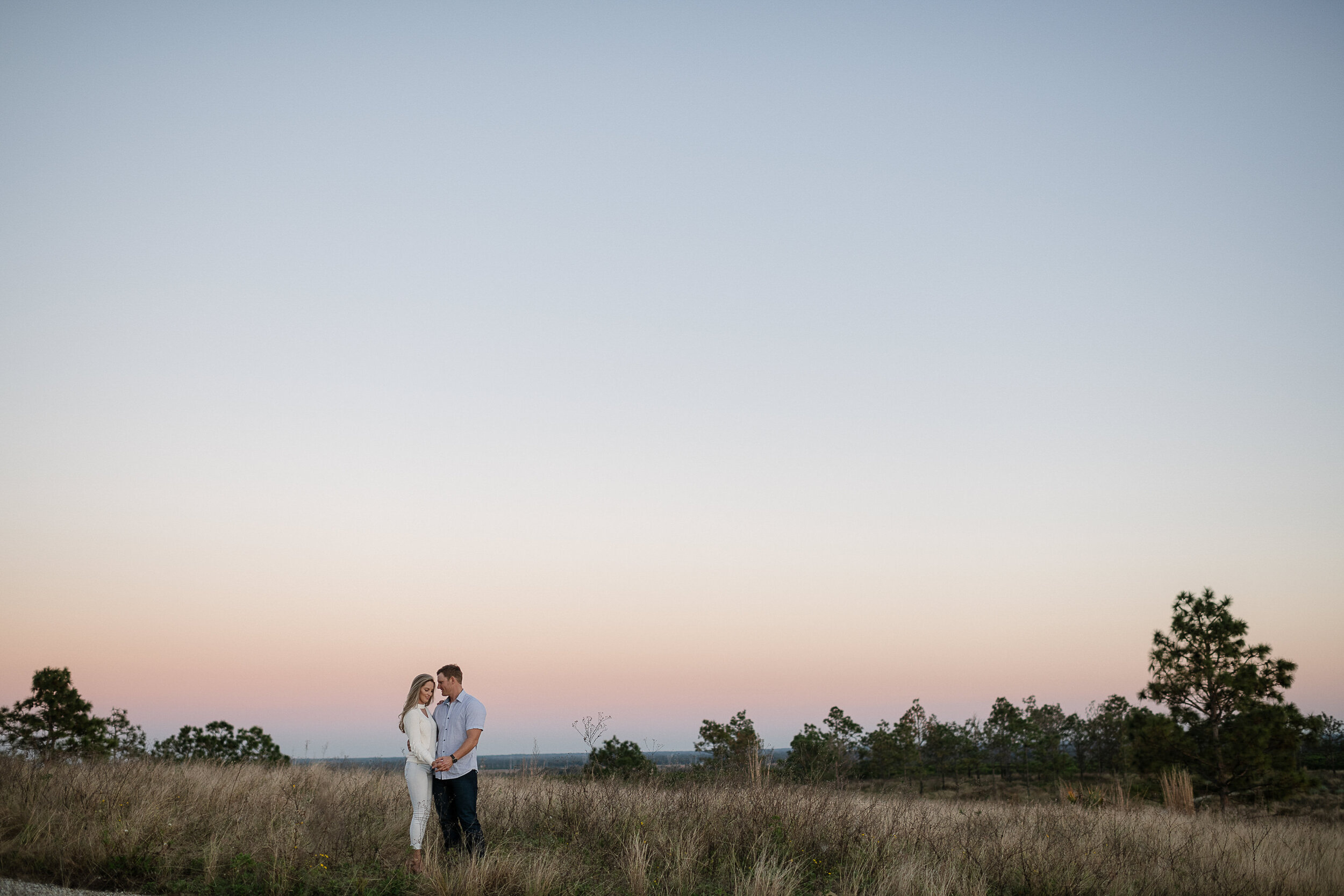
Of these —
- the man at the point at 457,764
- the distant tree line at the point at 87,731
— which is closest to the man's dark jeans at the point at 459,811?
the man at the point at 457,764

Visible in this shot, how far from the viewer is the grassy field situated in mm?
7160

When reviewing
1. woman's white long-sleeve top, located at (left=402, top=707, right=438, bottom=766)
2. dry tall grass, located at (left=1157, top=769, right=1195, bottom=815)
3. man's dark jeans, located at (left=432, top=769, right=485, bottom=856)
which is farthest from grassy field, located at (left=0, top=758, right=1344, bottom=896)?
dry tall grass, located at (left=1157, top=769, right=1195, bottom=815)

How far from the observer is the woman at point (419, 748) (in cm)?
736

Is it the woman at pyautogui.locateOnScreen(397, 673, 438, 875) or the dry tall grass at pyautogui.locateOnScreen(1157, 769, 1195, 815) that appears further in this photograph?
the dry tall grass at pyautogui.locateOnScreen(1157, 769, 1195, 815)

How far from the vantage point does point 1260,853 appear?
390 inches

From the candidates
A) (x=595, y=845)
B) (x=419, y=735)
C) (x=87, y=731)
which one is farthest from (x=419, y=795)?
(x=87, y=731)

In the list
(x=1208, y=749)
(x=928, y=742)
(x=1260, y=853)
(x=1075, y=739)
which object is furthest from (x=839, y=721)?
(x=1260, y=853)

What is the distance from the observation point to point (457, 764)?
7.52 metres

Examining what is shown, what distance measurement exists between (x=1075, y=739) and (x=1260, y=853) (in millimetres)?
30243

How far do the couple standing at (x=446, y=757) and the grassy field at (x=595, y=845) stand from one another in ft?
1.04

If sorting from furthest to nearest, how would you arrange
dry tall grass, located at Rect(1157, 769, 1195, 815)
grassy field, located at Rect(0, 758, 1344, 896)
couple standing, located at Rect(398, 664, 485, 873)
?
dry tall grass, located at Rect(1157, 769, 1195, 815) → couple standing, located at Rect(398, 664, 485, 873) → grassy field, located at Rect(0, 758, 1344, 896)

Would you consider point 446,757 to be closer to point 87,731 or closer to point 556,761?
point 556,761

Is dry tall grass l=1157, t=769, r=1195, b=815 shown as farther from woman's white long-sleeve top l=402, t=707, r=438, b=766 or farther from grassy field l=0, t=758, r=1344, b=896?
woman's white long-sleeve top l=402, t=707, r=438, b=766

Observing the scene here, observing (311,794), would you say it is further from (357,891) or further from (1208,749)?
(1208,749)
